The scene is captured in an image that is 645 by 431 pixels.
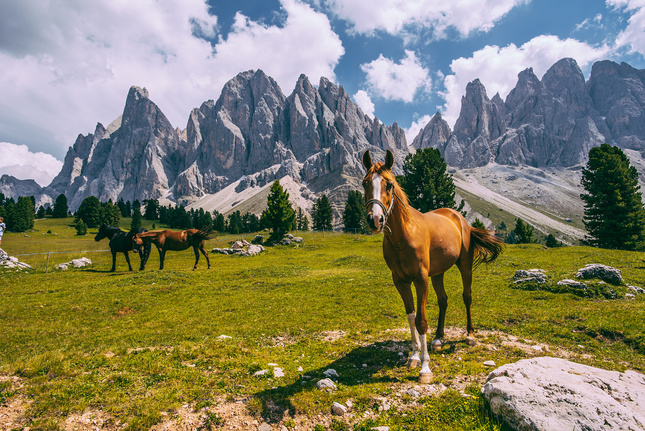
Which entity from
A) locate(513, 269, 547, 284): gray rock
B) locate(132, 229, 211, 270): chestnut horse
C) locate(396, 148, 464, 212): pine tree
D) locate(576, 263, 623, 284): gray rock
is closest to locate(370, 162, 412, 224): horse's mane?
locate(513, 269, 547, 284): gray rock

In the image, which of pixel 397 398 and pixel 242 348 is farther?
pixel 242 348

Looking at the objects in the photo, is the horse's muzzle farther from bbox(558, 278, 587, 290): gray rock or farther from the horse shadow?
bbox(558, 278, 587, 290): gray rock

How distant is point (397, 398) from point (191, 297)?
11.6 meters

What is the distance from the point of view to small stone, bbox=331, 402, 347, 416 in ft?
13.8

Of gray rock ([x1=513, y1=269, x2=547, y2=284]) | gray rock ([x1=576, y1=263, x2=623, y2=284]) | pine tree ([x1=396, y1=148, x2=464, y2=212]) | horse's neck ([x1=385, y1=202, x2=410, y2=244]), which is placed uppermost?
pine tree ([x1=396, y1=148, x2=464, y2=212])

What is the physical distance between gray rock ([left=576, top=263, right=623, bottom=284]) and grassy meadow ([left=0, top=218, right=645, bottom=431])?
3.47 feet

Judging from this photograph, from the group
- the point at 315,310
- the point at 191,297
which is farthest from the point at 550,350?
the point at 191,297

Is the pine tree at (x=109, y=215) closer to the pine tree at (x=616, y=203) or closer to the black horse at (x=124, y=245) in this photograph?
the black horse at (x=124, y=245)

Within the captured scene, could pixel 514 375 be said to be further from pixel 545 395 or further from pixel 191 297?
pixel 191 297

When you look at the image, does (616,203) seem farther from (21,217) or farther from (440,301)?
(21,217)

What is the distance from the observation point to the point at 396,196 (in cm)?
551

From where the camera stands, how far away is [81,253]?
27.6m

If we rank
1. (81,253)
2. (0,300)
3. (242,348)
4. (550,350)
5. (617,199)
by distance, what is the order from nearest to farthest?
(550,350), (242,348), (0,300), (81,253), (617,199)

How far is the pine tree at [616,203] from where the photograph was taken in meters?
35.3
